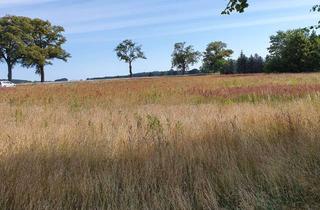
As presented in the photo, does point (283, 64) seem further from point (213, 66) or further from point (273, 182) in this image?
point (273, 182)

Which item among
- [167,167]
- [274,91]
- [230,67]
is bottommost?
[167,167]

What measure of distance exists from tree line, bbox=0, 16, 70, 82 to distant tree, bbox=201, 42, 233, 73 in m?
66.3

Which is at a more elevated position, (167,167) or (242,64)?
(242,64)

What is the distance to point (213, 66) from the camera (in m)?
140

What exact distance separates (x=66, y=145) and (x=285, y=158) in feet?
11.0

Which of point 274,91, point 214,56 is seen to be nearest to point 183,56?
point 214,56

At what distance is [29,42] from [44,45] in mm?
4619

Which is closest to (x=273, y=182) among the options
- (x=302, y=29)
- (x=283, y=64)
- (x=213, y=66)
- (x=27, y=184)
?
(x=27, y=184)

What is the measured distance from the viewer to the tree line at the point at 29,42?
241ft

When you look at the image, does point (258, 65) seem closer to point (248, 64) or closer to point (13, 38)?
point (248, 64)

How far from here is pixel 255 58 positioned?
122062mm

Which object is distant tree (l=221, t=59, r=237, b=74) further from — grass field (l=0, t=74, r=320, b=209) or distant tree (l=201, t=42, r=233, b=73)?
grass field (l=0, t=74, r=320, b=209)

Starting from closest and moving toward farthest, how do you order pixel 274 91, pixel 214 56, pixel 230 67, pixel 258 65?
1. pixel 274 91
2. pixel 258 65
3. pixel 230 67
4. pixel 214 56

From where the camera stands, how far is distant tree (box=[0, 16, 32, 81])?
2874 inches
